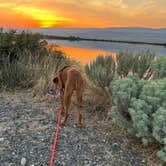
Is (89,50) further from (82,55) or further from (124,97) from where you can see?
(124,97)

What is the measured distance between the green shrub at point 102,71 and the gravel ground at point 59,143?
1231 millimetres

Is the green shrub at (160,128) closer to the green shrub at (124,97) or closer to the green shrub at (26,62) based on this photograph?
the green shrub at (124,97)

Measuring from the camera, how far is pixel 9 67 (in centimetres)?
859

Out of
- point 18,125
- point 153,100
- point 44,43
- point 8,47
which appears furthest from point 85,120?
point 44,43

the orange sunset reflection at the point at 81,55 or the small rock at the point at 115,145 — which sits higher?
the orange sunset reflection at the point at 81,55

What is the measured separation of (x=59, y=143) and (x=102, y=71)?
105 inches

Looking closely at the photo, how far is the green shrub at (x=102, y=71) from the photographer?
6.98 meters

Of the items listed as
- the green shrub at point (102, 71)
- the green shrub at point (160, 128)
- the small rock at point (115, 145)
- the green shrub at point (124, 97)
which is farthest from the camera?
the green shrub at point (102, 71)

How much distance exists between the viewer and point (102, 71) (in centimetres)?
703

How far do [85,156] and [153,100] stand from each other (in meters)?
1.31

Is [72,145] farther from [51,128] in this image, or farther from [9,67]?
[9,67]

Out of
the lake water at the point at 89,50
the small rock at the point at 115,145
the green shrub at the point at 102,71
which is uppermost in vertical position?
the green shrub at the point at 102,71

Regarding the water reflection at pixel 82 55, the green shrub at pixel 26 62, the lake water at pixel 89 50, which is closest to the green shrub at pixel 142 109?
the green shrub at pixel 26 62

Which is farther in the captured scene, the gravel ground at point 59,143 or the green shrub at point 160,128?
the gravel ground at point 59,143
